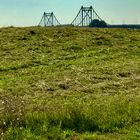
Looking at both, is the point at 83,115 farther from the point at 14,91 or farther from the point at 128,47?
the point at 128,47

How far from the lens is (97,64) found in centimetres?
1975

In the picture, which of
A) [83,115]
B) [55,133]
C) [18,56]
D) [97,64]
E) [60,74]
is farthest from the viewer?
[18,56]

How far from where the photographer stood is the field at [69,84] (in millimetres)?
10242

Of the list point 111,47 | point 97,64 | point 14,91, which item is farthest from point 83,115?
point 111,47

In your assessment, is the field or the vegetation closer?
the field

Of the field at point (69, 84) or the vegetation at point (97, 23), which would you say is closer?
the field at point (69, 84)

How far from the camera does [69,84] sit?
15719 mm

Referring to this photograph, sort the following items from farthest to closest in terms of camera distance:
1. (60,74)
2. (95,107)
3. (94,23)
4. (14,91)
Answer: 1. (94,23)
2. (60,74)
3. (14,91)
4. (95,107)

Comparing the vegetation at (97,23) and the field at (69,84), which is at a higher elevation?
the field at (69,84)

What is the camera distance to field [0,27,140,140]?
10.2m

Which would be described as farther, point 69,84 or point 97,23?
point 97,23

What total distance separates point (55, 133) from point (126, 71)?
8.45m

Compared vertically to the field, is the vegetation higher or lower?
lower

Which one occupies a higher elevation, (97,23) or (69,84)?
(69,84)
